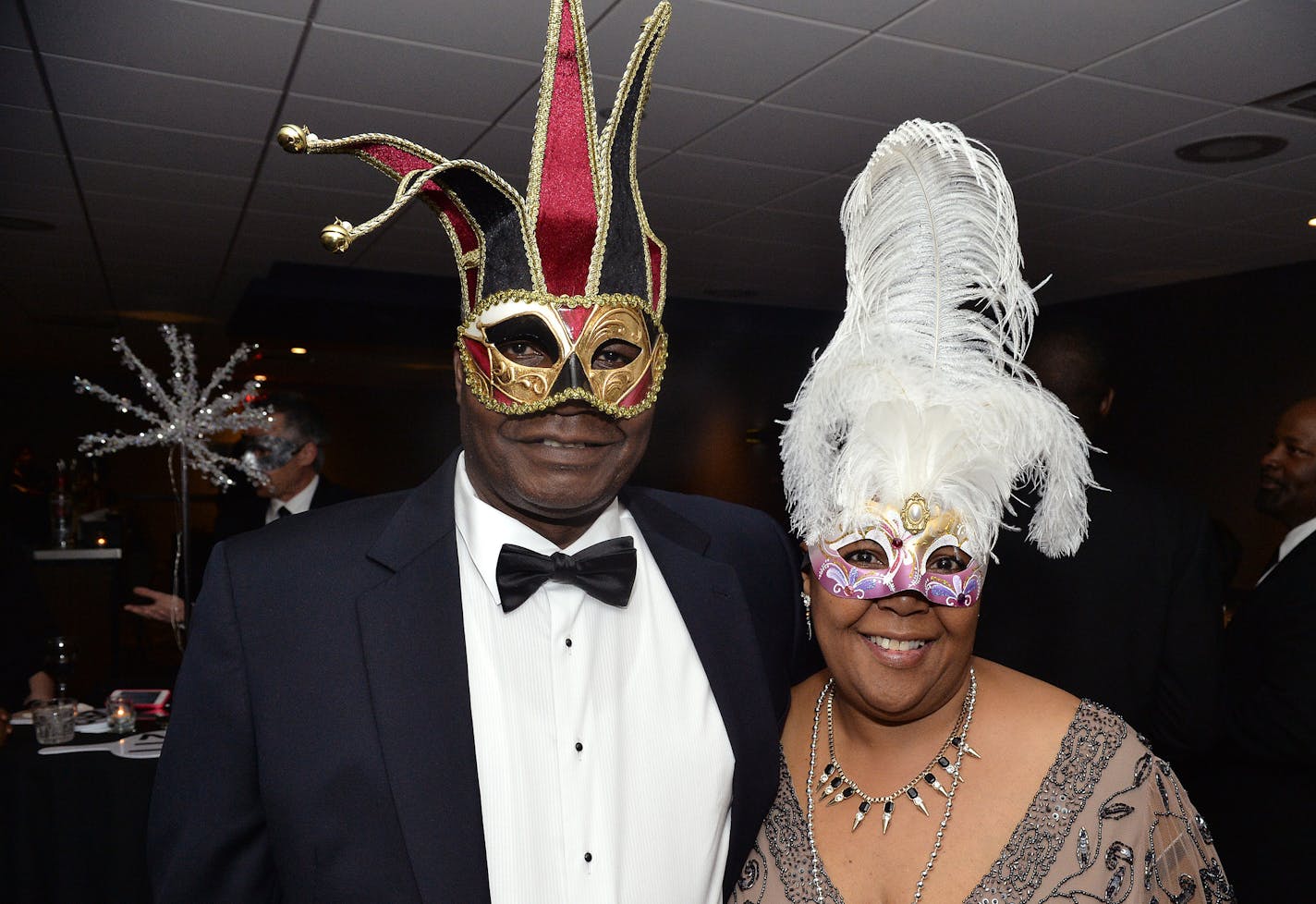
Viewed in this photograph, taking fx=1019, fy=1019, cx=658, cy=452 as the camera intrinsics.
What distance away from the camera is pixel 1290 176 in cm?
501

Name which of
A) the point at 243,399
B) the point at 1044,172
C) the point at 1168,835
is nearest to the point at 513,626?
the point at 1168,835

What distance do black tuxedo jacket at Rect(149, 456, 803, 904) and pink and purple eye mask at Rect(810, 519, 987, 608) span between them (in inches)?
10.9

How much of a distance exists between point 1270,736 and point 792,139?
2.98 metres

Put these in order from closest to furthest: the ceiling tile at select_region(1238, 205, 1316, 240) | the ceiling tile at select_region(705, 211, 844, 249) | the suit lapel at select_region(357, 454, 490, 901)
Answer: the suit lapel at select_region(357, 454, 490, 901), the ceiling tile at select_region(1238, 205, 1316, 240), the ceiling tile at select_region(705, 211, 844, 249)

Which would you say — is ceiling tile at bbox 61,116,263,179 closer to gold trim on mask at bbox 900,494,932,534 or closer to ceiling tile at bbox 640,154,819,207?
ceiling tile at bbox 640,154,819,207

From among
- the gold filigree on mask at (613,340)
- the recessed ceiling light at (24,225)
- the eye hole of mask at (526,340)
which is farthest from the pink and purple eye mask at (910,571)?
the recessed ceiling light at (24,225)

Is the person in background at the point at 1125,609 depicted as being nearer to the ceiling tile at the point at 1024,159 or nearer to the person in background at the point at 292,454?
the ceiling tile at the point at 1024,159

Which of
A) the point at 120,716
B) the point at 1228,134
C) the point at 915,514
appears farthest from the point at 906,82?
the point at 120,716

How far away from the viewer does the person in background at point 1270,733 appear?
8.41 feet

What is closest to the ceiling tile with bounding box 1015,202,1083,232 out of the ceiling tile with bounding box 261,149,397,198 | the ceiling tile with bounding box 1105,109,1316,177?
the ceiling tile with bounding box 1105,109,1316,177

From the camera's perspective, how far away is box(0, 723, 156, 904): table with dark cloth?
2.94m

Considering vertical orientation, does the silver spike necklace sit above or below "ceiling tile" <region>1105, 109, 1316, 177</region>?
below

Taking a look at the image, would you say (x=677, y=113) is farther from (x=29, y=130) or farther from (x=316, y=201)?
(x=29, y=130)

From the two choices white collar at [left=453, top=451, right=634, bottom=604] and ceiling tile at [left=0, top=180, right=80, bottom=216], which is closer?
white collar at [left=453, top=451, right=634, bottom=604]
